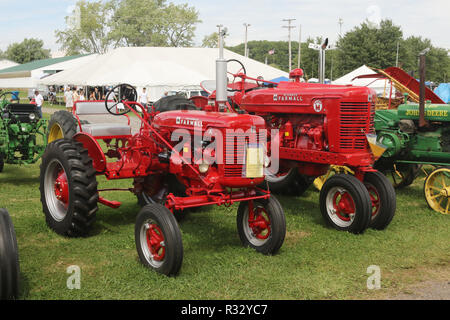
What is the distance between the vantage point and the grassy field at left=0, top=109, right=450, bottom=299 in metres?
3.84

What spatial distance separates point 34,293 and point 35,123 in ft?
16.8

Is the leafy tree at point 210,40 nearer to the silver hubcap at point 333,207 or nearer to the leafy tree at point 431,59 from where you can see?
the leafy tree at point 431,59

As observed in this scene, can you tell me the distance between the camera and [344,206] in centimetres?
551

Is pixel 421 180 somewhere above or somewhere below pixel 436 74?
below

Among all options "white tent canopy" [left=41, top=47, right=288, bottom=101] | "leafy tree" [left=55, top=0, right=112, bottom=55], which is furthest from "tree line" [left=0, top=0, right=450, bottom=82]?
"white tent canopy" [left=41, top=47, right=288, bottom=101]

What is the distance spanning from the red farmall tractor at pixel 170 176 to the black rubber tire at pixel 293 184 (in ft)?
6.86

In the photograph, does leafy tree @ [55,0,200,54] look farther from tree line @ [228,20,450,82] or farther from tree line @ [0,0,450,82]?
tree line @ [228,20,450,82]

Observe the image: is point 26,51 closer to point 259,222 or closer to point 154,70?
point 154,70

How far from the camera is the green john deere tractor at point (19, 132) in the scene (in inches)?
309

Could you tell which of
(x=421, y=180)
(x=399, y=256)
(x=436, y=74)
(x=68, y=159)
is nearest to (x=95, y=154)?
(x=68, y=159)

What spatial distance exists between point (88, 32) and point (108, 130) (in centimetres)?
5279

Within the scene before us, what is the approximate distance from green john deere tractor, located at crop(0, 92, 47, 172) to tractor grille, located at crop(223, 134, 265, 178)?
468 centimetres
